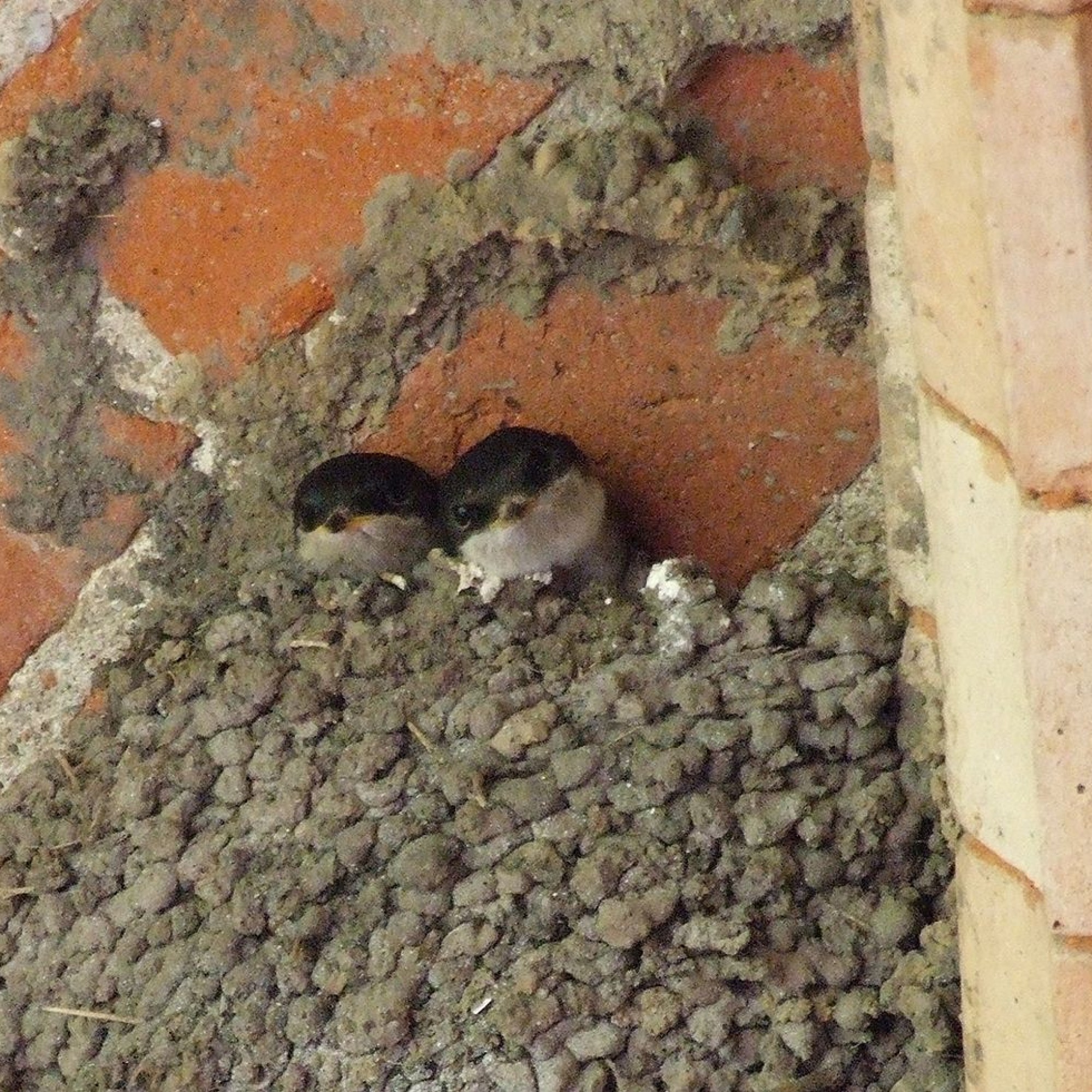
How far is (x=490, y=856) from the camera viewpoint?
2.53 meters

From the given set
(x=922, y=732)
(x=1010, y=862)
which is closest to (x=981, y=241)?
(x=1010, y=862)

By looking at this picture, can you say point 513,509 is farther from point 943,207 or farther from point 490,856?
point 943,207

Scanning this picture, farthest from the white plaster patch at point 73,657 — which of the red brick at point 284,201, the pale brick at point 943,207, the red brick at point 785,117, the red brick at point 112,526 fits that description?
the pale brick at point 943,207

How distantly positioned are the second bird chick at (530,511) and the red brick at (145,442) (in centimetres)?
37

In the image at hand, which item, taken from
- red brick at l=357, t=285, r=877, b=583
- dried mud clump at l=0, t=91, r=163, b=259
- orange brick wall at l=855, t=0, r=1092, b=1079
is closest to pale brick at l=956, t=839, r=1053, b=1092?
orange brick wall at l=855, t=0, r=1092, b=1079

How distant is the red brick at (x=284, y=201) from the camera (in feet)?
8.60

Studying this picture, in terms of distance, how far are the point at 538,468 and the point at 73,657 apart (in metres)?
0.67

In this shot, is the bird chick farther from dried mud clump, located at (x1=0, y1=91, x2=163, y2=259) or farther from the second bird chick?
dried mud clump, located at (x1=0, y1=91, x2=163, y2=259)

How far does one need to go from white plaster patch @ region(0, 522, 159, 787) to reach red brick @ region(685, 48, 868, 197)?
3.02ft

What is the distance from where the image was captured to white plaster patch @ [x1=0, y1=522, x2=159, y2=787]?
2.84 metres

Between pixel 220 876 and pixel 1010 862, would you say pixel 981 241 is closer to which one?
pixel 1010 862

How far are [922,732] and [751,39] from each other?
0.84 meters

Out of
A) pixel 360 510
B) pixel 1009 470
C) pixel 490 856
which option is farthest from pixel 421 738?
pixel 1009 470

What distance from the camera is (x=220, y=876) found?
263 cm
